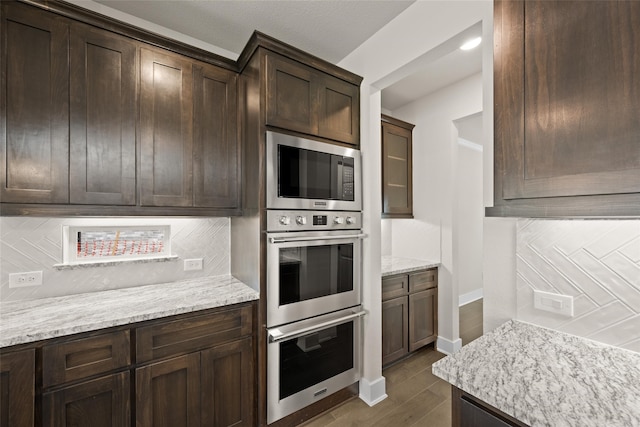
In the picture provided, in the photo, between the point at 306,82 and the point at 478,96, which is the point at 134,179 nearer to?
the point at 306,82

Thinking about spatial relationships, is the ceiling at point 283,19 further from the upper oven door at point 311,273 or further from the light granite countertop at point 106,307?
the light granite countertop at point 106,307

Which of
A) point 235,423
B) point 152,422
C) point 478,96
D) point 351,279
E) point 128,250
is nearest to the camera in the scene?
point 152,422

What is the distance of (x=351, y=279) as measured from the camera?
6.90 feet

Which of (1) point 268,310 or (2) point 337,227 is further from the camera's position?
(2) point 337,227

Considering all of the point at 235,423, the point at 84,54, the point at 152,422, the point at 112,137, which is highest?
the point at 84,54

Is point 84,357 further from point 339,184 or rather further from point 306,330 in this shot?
point 339,184

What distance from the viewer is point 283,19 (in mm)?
1927

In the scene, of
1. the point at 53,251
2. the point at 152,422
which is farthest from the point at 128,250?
the point at 152,422

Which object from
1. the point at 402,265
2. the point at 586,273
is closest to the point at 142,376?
the point at 586,273

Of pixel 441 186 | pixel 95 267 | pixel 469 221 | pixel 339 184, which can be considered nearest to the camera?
pixel 95 267

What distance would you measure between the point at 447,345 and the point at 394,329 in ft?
2.60

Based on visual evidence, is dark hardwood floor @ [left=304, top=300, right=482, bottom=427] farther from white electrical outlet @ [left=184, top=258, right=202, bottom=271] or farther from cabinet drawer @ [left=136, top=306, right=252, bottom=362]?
white electrical outlet @ [left=184, top=258, right=202, bottom=271]

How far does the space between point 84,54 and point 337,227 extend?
1.84 m

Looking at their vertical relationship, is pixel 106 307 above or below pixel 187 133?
below
